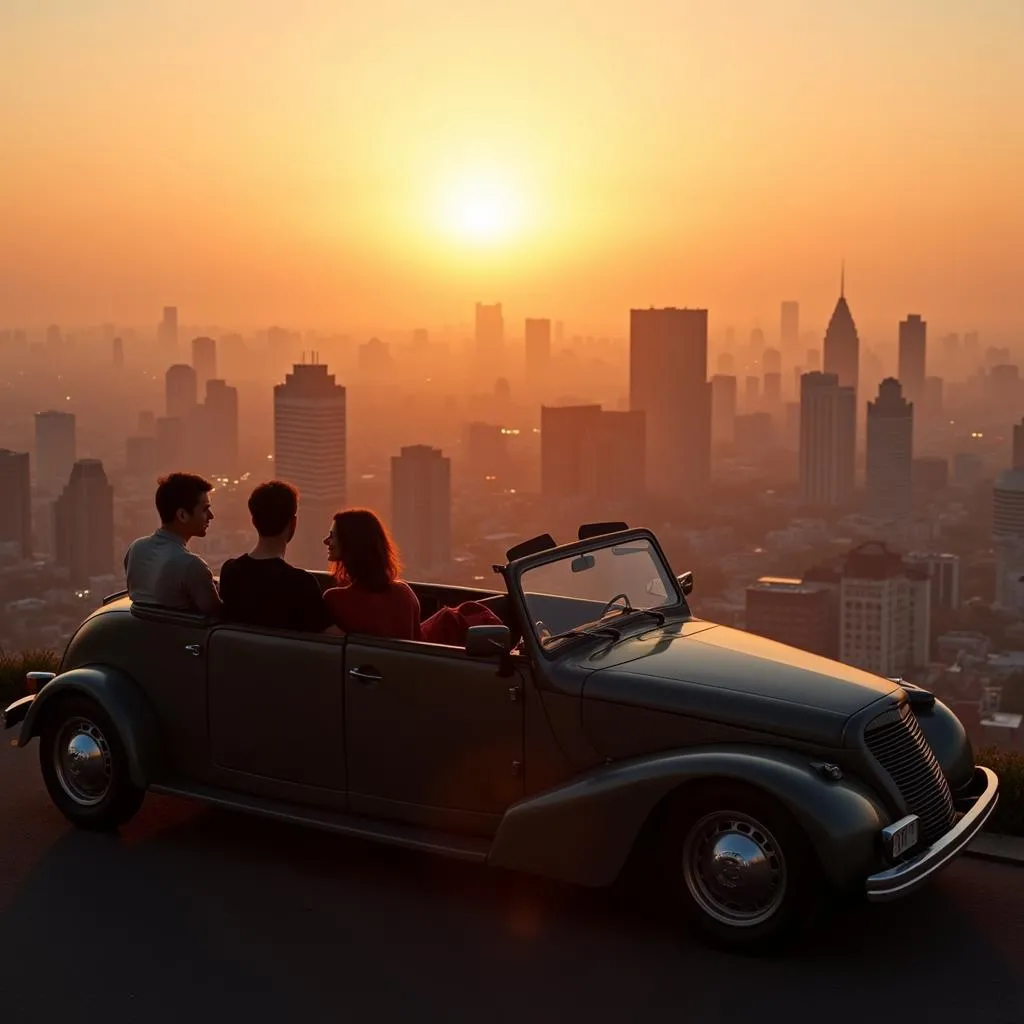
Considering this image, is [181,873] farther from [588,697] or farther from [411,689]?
[588,697]

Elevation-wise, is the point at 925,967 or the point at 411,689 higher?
the point at 411,689

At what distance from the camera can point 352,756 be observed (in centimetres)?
613

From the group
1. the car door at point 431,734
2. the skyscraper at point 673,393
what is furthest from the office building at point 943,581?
the car door at point 431,734

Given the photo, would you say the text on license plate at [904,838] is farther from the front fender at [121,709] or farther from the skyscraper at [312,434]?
the skyscraper at [312,434]

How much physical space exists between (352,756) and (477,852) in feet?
2.69

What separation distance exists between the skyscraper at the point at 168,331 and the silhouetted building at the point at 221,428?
41480mm

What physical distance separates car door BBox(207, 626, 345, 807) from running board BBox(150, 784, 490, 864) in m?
0.07

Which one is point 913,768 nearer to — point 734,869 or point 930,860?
point 930,860

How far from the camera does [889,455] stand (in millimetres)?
149750

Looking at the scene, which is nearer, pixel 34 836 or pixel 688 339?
pixel 34 836

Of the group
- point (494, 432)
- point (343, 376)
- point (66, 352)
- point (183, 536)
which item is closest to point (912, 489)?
point (494, 432)

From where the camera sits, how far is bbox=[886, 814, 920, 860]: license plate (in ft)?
16.3

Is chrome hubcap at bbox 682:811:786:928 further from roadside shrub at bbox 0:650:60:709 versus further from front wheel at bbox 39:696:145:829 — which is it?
roadside shrub at bbox 0:650:60:709

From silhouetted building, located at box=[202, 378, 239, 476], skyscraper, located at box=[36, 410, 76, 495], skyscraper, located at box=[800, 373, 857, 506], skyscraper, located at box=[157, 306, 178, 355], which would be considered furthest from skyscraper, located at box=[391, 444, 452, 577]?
skyscraper, located at box=[157, 306, 178, 355]
